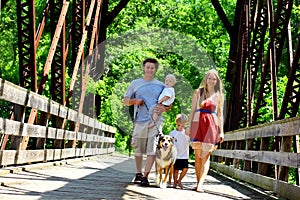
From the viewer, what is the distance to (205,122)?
8164mm

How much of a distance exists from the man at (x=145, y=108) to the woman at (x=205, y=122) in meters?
0.45

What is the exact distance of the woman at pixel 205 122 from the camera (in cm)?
818

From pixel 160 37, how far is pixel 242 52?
16486 millimetres

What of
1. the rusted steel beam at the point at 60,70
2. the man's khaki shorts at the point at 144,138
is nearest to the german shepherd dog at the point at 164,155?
the man's khaki shorts at the point at 144,138

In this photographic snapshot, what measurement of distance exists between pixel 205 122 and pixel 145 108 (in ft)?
2.55

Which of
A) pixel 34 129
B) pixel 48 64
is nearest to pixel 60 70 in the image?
pixel 48 64

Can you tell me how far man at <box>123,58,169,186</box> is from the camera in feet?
27.2

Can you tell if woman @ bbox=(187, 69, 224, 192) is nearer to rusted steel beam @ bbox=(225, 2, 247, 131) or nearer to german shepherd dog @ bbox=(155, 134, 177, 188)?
german shepherd dog @ bbox=(155, 134, 177, 188)

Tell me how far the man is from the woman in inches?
17.7

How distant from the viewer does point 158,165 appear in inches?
322

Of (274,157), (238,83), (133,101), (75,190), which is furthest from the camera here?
(238,83)

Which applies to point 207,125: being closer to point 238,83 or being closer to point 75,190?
point 75,190

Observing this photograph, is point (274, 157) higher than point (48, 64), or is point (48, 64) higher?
point (48, 64)

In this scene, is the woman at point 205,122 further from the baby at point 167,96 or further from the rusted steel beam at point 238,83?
the rusted steel beam at point 238,83
